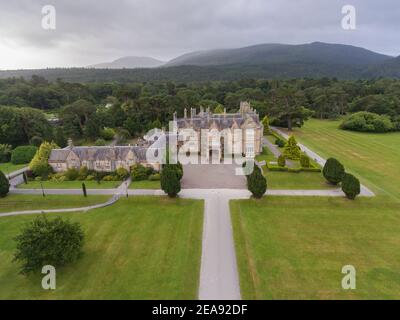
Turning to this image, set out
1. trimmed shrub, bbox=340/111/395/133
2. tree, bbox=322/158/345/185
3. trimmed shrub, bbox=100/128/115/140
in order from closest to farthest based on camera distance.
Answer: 1. tree, bbox=322/158/345/185
2. trimmed shrub, bbox=100/128/115/140
3. trimmed shrub, bbox=340/111/395/133

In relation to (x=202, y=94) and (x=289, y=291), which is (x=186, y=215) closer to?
(x=289, y=291)

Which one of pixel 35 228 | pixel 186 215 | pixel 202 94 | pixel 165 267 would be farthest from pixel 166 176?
pixel 202 94

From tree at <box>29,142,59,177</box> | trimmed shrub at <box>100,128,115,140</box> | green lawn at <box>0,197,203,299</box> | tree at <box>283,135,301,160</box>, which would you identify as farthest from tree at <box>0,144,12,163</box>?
tree at <box>283,135,301,160</box>

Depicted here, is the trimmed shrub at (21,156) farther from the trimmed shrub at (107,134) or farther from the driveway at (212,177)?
the driveway at (212,177)

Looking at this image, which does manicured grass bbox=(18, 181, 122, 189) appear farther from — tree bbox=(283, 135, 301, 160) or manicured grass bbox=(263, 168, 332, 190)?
tree bbox=(283, 135, 301, 160)

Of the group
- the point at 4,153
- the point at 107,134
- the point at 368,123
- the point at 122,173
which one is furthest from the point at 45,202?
the point at 368,123

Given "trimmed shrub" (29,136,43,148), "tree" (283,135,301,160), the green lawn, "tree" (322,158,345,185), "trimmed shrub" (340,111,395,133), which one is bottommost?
the green lawn

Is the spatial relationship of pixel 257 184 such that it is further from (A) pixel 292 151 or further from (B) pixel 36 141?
(B) pixel 36 141

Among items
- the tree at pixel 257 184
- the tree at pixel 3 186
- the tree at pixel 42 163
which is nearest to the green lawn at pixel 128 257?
the tree at pixel 3 186
